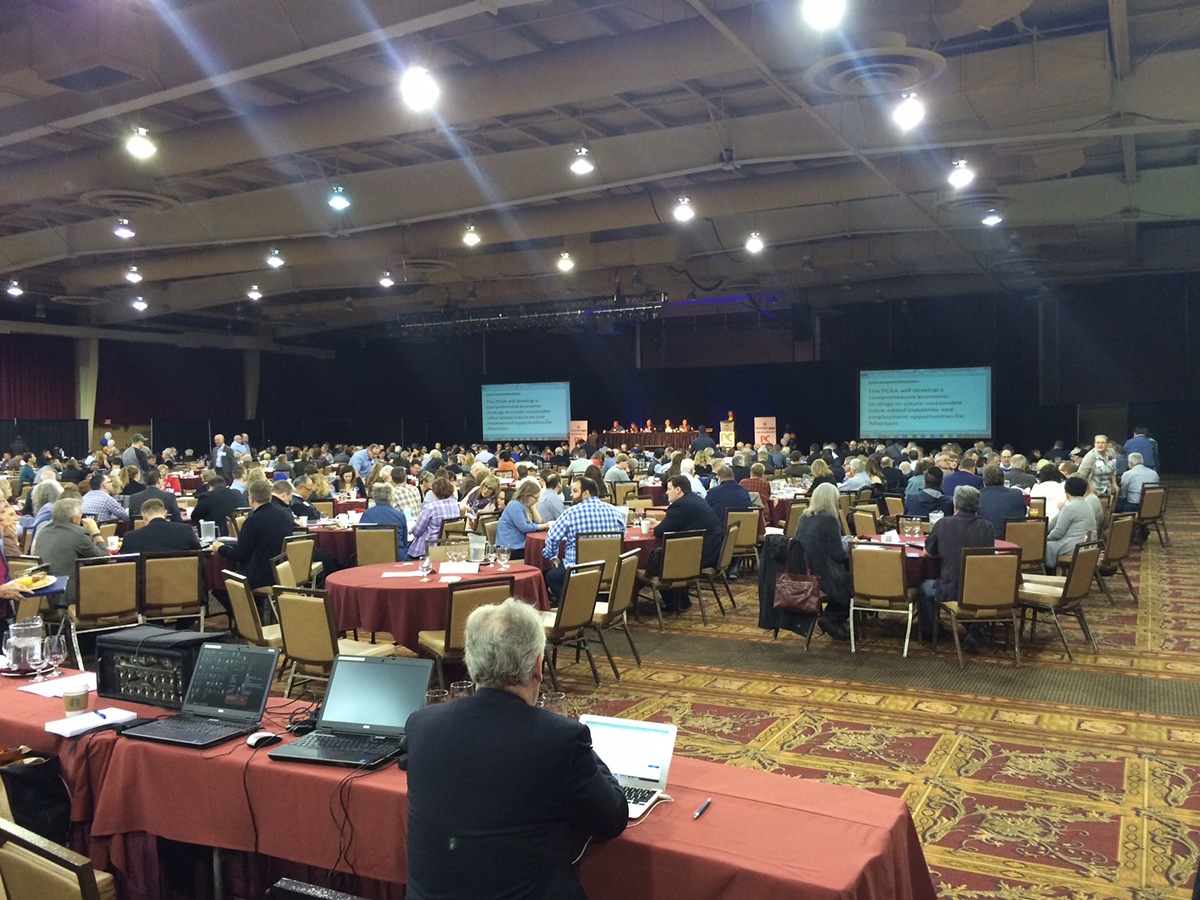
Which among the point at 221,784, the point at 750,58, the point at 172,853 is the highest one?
the point at 750,58

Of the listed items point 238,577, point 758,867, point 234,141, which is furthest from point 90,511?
point 758,867

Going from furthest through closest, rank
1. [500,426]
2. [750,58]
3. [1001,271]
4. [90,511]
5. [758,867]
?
1. [500,426]
2. [1001,271]
3. [90,511]
4. [750,58]
5. [758,867]

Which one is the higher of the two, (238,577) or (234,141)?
(234,141)

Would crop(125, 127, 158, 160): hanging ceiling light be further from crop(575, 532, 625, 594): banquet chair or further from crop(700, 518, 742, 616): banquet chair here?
crop(700, 518, 742, 616): banquet chair

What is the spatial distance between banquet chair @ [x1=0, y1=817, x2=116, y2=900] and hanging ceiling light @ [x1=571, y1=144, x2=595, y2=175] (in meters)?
8.58

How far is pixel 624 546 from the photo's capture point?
802 centimetres

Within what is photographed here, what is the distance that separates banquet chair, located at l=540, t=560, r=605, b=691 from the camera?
569 centimetres

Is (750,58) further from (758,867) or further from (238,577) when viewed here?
(758,867)

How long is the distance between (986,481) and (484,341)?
22.3 metres

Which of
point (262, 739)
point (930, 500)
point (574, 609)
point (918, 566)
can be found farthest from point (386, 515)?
point (262, 739)

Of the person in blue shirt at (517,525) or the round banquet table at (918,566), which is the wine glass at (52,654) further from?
the round banquet table at (918,566)

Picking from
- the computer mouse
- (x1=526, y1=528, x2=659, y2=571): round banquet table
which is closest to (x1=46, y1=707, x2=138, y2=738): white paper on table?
the computer mouse

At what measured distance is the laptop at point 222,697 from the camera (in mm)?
→ 2945

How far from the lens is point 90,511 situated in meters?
9.14
